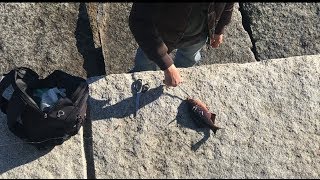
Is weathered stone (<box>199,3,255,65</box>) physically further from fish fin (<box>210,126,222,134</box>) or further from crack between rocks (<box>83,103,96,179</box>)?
crack between rocks (<box>83,103,96,179</box>)

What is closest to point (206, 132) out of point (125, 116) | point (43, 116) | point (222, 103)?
point (222, 103)

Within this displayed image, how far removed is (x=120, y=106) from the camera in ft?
10.9

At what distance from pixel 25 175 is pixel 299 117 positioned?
1.85 meters

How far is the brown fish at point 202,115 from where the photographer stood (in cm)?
325

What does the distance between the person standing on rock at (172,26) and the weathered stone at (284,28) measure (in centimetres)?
78

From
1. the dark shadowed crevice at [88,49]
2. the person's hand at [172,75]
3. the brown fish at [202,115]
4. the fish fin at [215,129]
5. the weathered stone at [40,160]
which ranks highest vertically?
the person's hand at [172,75]

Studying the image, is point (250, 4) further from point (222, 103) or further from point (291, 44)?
point (222, 103)

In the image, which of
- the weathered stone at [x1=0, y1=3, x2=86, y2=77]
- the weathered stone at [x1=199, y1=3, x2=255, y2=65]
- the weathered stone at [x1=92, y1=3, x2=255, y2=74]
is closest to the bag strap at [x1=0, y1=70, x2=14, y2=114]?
the weathered stone at [x1=0, y1=3, x2=86, y2=77]

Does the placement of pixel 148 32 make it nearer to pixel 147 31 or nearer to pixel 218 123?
pixel 147 31

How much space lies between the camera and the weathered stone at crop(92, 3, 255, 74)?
3756mm

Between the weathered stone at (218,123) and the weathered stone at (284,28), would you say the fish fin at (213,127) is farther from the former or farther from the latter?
the weathered stone at (284,28)

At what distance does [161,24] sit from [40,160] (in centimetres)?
122

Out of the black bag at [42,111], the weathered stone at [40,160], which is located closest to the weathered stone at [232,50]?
the black bag at [42,111]

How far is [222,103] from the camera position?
3.39m
